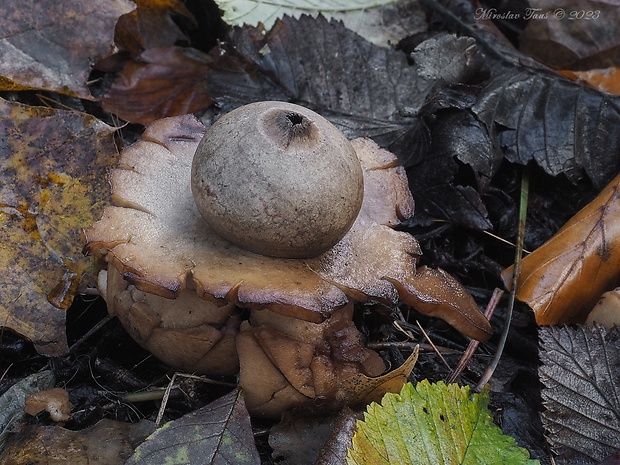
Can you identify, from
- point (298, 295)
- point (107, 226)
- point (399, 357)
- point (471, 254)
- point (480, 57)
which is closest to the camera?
point (298, 295)

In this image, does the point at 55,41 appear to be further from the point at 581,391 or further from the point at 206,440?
the point at 581,391

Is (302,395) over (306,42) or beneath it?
beneath

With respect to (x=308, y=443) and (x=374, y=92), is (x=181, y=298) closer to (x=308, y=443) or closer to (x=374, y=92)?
(x=308, y=443)

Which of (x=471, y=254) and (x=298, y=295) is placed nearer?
(x=298, y=295)

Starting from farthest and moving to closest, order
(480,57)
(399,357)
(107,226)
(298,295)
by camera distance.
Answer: (480,57) < (399,357) < (107,226) < (298,295)

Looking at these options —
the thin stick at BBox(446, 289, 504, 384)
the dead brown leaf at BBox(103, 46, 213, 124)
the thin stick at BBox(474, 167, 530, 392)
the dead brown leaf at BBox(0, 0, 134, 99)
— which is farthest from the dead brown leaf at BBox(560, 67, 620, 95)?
the dead brown leaf at BBox(0, 0, 134, 99)

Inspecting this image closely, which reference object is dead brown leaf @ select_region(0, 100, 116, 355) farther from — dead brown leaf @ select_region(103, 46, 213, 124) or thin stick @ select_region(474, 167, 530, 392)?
thin stick @ select_region(474, 167, 530, 392)

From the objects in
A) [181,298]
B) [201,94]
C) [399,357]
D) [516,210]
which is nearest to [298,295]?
[181,298]

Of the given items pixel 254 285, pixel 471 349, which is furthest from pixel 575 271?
pixel 254 285
